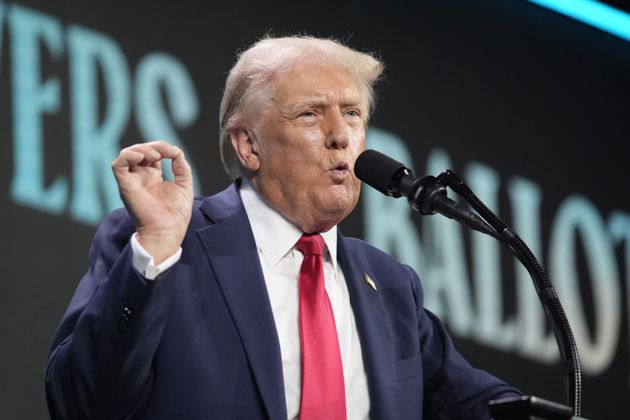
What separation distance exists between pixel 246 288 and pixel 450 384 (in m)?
0.51

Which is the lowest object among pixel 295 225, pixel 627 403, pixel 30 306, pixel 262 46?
pixel 627 403

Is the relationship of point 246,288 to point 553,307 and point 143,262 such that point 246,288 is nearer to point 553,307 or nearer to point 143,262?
point 143,262

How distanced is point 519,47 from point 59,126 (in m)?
2.00

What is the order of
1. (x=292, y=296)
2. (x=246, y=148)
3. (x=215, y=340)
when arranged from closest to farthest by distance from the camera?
(x=215, y=340), (x=292, y=296), (x=246, y=148)

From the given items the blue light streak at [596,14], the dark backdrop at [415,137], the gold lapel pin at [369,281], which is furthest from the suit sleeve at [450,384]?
the blue light streak at [596,14]

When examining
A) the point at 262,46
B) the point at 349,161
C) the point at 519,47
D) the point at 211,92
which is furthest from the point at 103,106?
the point at 519,47

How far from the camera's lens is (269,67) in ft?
8.07

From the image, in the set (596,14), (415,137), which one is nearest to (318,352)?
(415,137)

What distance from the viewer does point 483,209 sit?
1.95m

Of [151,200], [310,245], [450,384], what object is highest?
[151,200]

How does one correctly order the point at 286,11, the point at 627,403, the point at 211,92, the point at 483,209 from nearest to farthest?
1. the point at 483,209
2. the point at 211,92
3. the point at 286,11
4. the point at 627,403

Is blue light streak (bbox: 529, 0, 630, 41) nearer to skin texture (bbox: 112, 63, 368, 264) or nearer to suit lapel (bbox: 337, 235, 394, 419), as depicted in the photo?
skin texture (bbox: 112, 63, 368, 264)

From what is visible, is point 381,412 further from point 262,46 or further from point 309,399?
point 262,46

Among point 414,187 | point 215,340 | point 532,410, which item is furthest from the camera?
point 215,340
